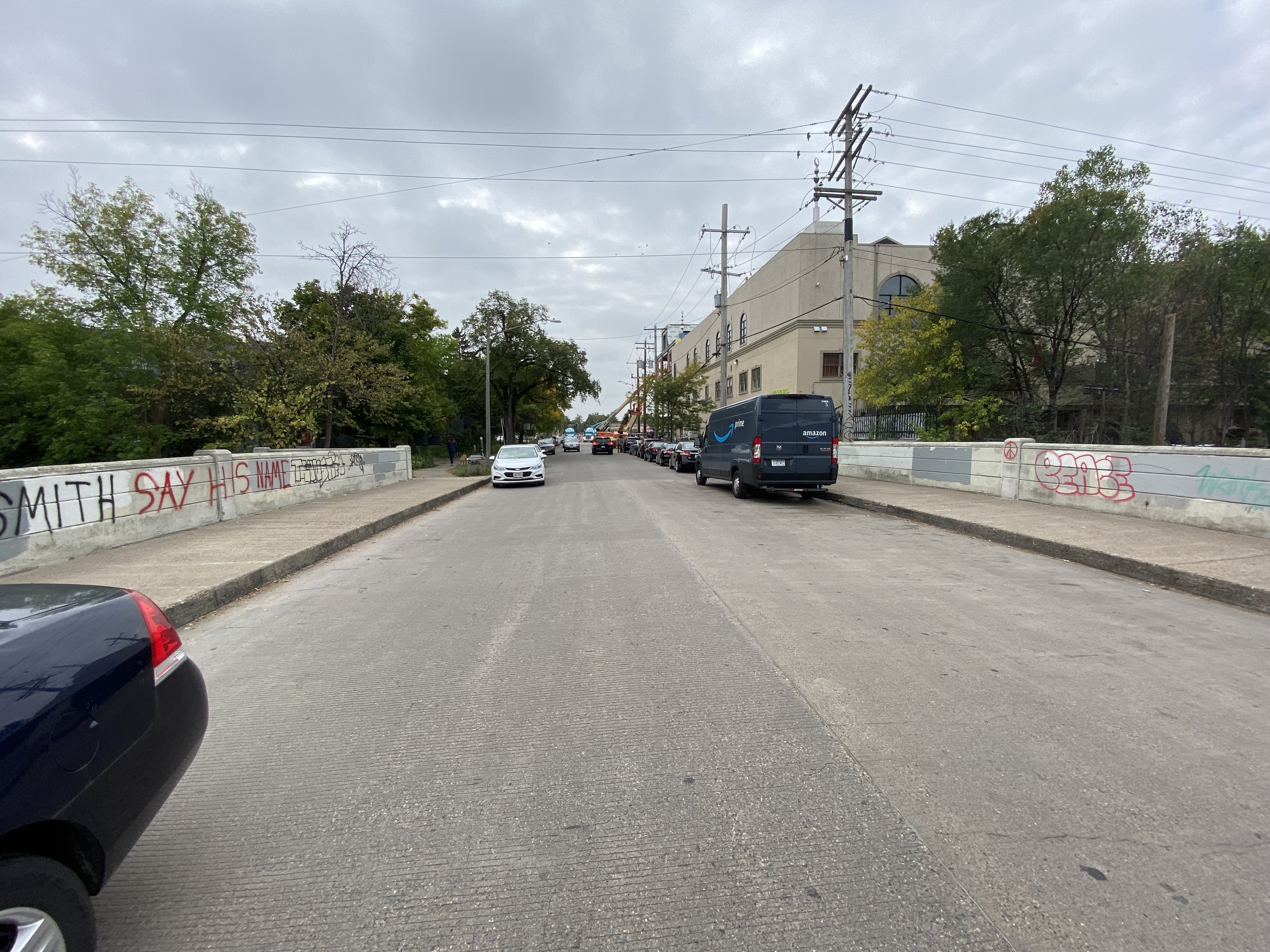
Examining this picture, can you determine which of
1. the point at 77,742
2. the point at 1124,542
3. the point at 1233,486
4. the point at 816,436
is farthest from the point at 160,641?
the point at 816,436

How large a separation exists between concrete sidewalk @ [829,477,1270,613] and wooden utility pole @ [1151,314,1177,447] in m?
13.5

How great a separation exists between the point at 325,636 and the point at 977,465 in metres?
13.6

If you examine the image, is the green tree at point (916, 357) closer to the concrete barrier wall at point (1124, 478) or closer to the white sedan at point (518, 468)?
the concrete barrier wall at point (1124, 478)

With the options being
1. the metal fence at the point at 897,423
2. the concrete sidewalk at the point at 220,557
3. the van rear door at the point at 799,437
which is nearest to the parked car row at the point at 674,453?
the van rear door at the point at 799,437

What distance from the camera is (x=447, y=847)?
8.09 feet

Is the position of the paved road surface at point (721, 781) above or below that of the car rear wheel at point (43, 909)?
below

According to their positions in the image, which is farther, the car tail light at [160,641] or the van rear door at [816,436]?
the van rear door at [816,436]

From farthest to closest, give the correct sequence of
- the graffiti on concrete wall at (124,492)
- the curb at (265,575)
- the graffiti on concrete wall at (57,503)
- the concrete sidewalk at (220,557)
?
1. the graffiti on concrete wall at (124,492)
2. the graffiti on concrete wall at (57,503)
3. the concrete sidewalk at (220,557)
4. the curb at (265,575)

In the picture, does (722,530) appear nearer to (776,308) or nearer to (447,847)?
(447,847)

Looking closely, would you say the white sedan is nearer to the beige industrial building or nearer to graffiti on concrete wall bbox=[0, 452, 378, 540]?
graffiti on concrete wall bbox=[0, 452, 378, 540]

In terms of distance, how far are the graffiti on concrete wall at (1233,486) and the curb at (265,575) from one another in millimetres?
12532

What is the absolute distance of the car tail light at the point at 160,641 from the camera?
2.17 metres

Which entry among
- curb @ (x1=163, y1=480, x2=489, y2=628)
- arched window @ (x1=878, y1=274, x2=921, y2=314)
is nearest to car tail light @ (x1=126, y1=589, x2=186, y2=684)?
curb @ (x1=163, y1=480, x2=489, y2=628)

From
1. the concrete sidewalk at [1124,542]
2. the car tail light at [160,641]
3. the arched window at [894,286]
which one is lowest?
the concrete sidewalk at [1124,542]
